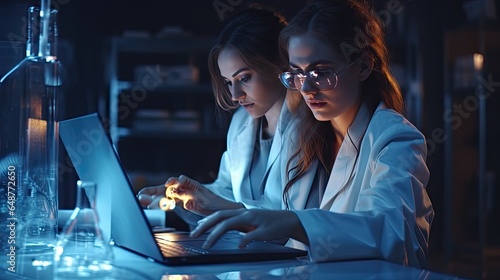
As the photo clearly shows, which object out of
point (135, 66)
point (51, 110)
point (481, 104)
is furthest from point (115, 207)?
point (135, 66)

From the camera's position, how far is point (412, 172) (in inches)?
57.2

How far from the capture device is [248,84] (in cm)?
228

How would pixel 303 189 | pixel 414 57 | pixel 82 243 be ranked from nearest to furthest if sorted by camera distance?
pixel 82 243 < pixel 303 189 < pixel 414 57

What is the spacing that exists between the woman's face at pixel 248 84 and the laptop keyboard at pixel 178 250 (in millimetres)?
984

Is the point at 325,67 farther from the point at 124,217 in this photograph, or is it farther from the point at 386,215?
the point at 124,217

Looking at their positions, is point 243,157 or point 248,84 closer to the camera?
point 248,84

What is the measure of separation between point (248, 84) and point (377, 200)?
1.01 meters

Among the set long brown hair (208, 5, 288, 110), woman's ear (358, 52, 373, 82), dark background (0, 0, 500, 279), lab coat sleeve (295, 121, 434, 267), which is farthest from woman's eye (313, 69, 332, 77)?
dark background (0, 0, 500, 279)

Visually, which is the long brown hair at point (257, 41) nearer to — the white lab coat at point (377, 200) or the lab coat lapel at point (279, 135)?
the lab coat lapel at point (279, 135)

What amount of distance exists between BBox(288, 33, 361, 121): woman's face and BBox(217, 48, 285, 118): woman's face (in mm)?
496

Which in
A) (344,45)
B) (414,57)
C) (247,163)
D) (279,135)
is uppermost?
(414,57)

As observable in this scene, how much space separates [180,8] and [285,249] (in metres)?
4.34

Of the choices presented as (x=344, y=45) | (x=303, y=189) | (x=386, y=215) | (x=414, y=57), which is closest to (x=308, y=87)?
(x=344, y=45)

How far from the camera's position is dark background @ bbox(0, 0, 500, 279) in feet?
16.1
